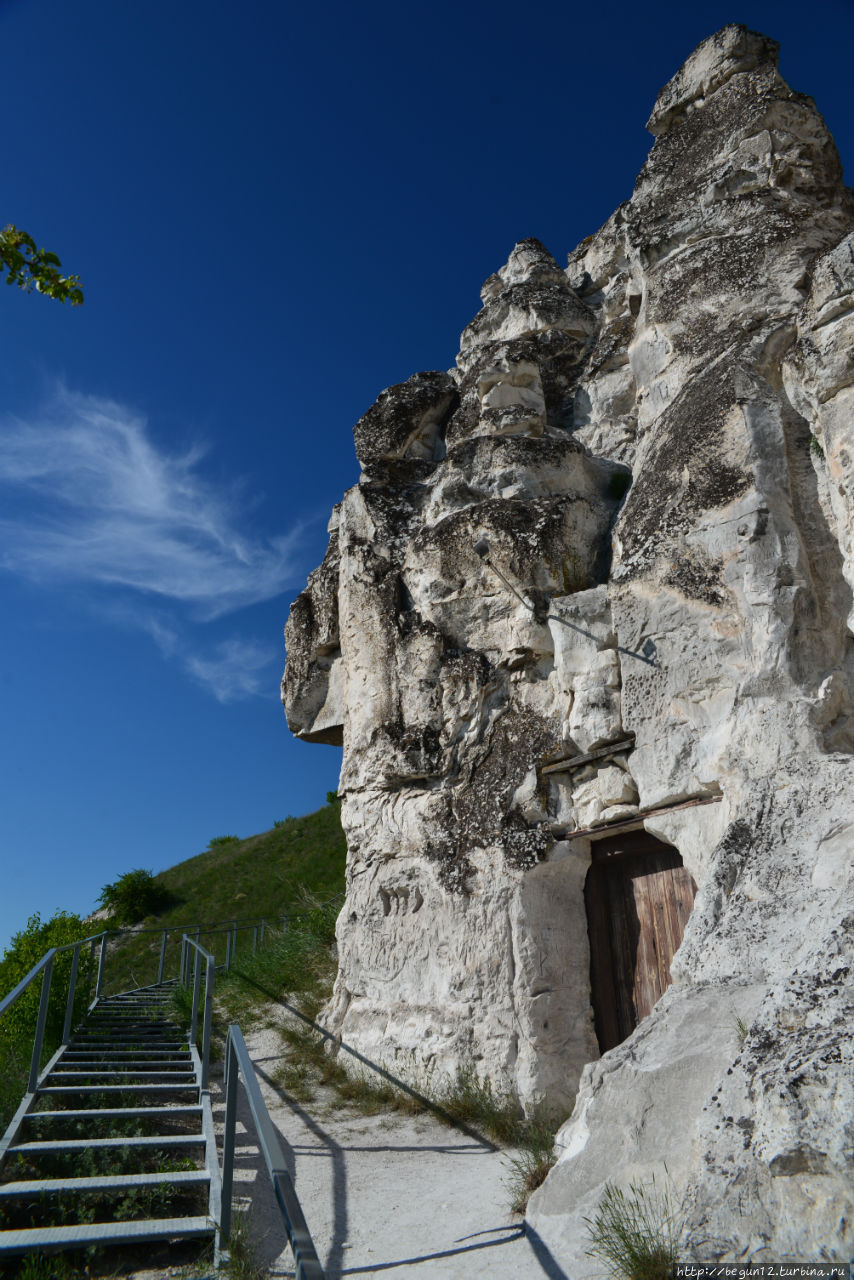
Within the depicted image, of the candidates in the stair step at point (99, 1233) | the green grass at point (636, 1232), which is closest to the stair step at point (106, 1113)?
the stair step at point (99, 1233)

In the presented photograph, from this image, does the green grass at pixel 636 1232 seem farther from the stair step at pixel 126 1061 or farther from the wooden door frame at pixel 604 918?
the stair step at pixel 126 1061

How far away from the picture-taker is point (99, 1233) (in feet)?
11.9

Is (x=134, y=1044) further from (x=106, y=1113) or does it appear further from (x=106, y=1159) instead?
(x=106, y=1159)

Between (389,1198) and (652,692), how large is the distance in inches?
143

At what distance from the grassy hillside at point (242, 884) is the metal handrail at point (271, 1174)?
11.7 meters

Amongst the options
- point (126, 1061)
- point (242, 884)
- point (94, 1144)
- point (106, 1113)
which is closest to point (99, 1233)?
point (94, 1144)

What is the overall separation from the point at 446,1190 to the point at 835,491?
16.6ft

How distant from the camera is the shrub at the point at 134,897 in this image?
22.6m

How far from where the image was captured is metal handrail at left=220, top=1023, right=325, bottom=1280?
222 cm

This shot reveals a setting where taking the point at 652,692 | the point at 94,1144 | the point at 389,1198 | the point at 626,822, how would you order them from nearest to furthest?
the point at 94,1144 → the point at 389,1198 → the point at 652,692 → the point at 626,822

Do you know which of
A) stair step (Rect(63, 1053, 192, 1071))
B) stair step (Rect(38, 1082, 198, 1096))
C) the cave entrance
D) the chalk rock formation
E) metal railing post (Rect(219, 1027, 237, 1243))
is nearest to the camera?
metal railing post (Rect(219, 1027, 237, 1243))

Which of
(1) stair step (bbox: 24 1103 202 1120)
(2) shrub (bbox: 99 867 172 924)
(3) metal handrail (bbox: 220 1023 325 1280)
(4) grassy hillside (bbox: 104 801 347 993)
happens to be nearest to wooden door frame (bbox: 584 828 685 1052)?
(1) stair step (bbox: 24 1103 202 1120)

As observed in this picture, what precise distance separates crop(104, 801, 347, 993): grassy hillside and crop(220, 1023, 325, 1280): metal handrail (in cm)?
1165

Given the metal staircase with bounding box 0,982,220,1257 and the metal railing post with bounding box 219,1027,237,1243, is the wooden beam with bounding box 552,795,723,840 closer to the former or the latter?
the metal staircase with bounding box 0,982,220,1257
